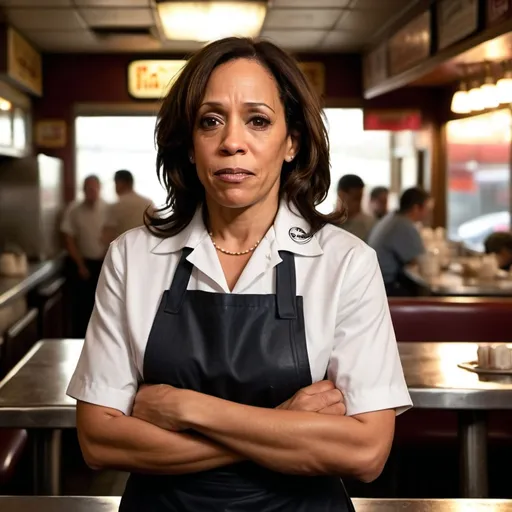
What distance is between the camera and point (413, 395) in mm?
2418

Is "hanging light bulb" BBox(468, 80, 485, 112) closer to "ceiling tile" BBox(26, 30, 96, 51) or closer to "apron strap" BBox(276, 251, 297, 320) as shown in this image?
"ceiling tile" BBox(26, 30, 96, 51)

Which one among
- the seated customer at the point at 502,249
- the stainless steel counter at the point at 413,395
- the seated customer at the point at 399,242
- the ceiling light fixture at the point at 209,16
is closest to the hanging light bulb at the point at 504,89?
the seated customer at the point at 399,242

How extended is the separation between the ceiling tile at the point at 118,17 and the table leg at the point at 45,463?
4.73 metres

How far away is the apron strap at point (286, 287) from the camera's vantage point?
5.10 ft

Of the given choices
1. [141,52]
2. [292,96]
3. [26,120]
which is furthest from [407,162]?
[292,96]

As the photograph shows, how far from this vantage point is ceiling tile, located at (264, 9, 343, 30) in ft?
22.8

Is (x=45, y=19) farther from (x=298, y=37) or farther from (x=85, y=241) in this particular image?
(x=298, y=37)

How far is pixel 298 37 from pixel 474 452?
240 inches

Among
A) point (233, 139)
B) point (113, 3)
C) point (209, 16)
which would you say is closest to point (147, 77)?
point (113, 3)

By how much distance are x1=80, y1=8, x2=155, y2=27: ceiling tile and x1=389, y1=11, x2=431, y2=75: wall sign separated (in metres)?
1.96

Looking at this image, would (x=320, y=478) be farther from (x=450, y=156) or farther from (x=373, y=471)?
(x=450, y=156)

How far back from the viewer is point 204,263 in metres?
1.62

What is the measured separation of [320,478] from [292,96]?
70 centimetres

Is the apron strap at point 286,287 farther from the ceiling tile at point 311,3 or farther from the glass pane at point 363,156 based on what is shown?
the glass pane at point 363,156
